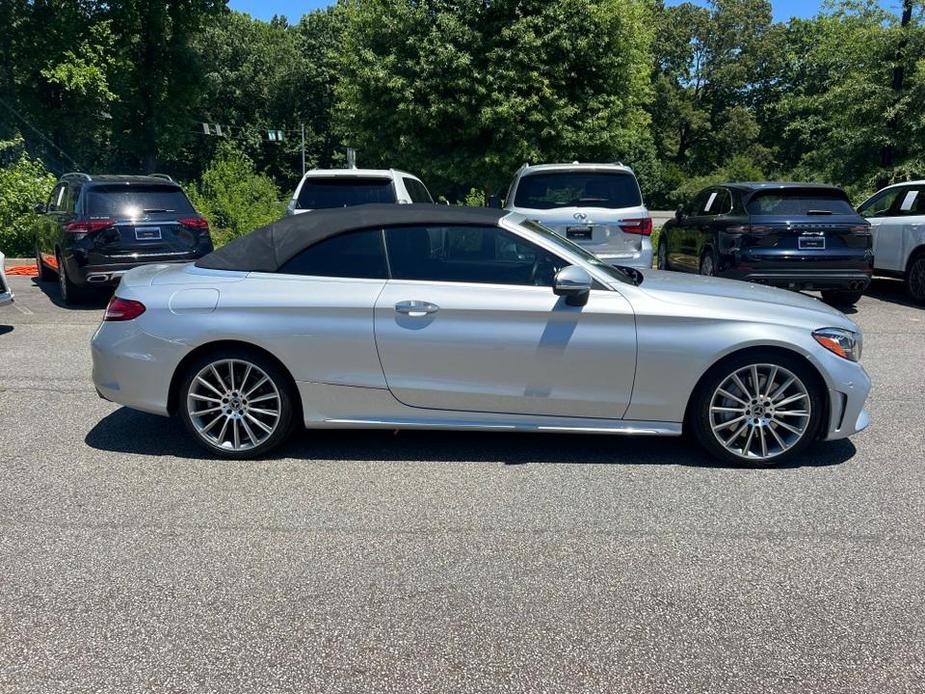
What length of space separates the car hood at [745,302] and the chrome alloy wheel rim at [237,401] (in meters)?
2.42

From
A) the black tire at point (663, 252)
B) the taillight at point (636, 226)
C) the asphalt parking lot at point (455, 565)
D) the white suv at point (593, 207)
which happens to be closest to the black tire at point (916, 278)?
the black tire at point (663, 252)

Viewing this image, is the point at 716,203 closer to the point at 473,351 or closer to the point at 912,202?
the point at 912,202

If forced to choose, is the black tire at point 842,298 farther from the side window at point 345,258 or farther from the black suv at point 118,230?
the black suv at point 118,230

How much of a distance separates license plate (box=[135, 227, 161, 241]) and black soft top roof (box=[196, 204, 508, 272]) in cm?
587

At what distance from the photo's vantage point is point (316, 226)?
211 inches

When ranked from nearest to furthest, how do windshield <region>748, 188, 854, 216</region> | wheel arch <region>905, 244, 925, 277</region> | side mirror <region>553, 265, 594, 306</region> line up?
side mirror <region>553, 265, 594, 306</region> → windshield <region>748, 188, 854, 216</region> → wheel arch <region>905, 244, 925, 277</region>

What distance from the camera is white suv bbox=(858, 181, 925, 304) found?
11570 mm

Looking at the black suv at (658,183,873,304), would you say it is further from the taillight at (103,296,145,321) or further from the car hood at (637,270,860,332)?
the taillight at (103,296,145,321)

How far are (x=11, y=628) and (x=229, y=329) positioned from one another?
2184 millimetres

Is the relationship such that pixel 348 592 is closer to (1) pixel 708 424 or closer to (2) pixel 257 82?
(1) pixel 708 424

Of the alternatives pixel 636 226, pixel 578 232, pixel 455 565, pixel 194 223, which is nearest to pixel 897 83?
pixel 636 226

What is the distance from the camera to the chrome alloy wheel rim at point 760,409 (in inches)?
195

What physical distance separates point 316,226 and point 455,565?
257cm

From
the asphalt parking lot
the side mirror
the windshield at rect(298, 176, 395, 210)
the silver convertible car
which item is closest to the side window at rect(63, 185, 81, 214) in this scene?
the windshield at rect(298, 176, 395, 210)
